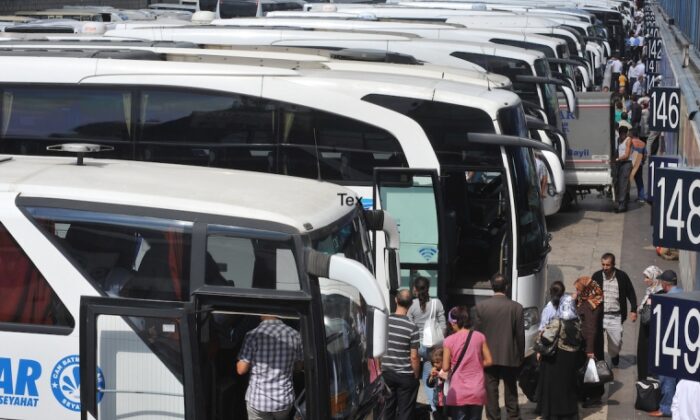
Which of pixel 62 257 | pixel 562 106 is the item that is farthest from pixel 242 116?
pixel 562 106

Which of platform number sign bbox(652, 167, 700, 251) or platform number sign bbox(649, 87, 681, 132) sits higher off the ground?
platform number sign bbox(652, 167, 700, 251)

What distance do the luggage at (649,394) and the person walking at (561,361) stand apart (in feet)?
3.41

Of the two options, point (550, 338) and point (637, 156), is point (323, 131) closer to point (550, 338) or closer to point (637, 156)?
point (550, 338)

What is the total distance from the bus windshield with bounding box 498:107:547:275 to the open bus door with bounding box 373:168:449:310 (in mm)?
964

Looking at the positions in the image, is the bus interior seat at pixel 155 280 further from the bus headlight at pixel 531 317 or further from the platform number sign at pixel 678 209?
the bus headlight at pixel 531 317

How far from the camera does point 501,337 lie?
11703 mm

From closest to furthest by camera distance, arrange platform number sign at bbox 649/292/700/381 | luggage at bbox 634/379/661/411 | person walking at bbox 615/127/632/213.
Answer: platform number sign at bbox 649/292/700/381, luggage at bbox 634/379/661/411, person walking at bbox 615/127/632/213

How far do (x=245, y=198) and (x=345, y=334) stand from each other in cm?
103


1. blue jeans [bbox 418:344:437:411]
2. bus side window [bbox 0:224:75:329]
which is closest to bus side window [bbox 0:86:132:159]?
blue jeans [bbox 418:344:437:411]

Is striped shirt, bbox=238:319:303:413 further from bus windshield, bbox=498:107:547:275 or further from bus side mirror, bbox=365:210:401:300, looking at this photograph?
A: bus windshield, bbox=498:107:547:275

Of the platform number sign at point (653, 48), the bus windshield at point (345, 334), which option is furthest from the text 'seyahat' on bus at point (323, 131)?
the platform number sign at point (653, 48)

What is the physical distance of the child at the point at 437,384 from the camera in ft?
36.3

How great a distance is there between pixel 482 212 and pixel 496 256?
0.53 m

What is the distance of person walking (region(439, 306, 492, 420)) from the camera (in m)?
10.7
